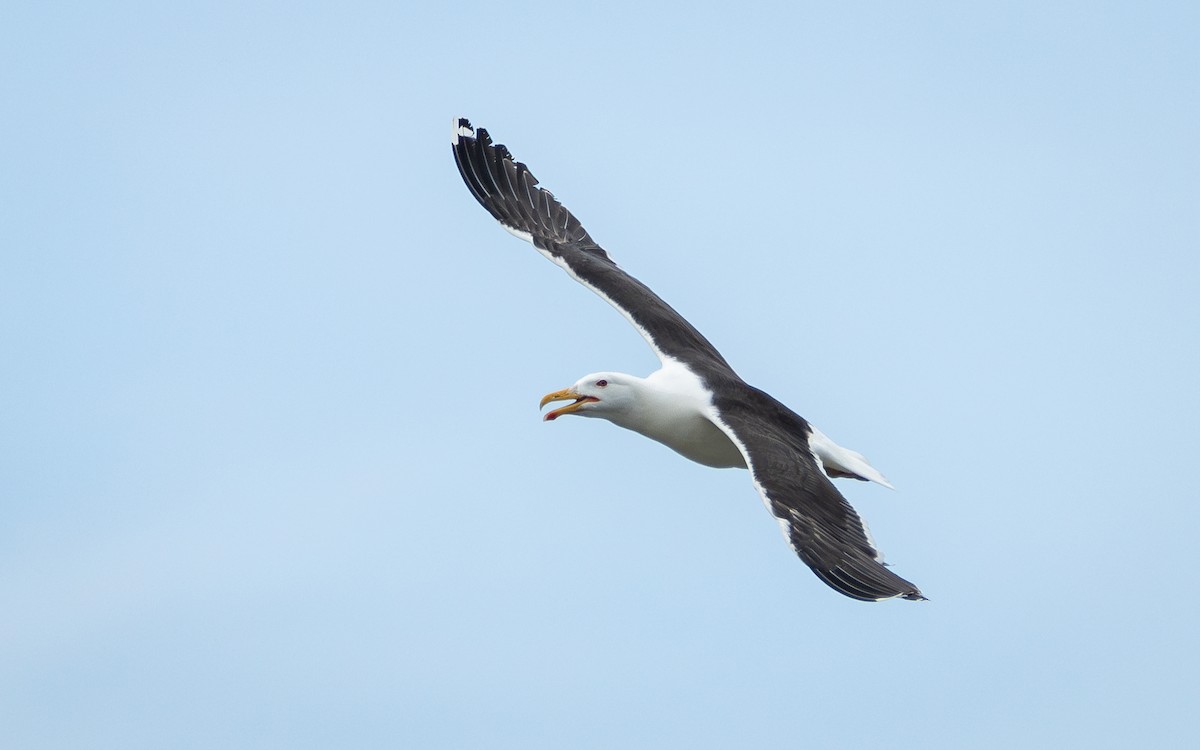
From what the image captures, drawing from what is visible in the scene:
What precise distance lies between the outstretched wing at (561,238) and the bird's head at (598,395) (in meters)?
1.07


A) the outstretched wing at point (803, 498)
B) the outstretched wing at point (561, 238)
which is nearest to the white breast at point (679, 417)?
the outstretched wing at point (803, 498)

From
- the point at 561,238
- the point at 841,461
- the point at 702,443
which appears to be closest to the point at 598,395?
the point at 702,443

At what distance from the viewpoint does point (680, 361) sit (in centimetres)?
1994

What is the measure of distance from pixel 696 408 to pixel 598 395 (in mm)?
1084

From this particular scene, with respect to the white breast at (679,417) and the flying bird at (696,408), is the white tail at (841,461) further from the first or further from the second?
the white breast at (679,417)

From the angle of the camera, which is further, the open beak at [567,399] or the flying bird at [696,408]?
the open beak at [567,399]

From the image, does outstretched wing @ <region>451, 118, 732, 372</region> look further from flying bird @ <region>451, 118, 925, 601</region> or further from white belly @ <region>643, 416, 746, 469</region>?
white belly @ <region>643, 416, 746, 469</region>

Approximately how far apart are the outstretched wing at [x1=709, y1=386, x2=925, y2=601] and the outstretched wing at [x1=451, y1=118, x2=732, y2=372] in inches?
57.5

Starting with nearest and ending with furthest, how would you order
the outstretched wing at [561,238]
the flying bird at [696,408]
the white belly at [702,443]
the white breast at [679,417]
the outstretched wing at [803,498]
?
the outstretched wing at [803,498], the flying bird at [696,408], the white breast at [679,417], the white belly at [702,443], the outstretched wing at [561,238]

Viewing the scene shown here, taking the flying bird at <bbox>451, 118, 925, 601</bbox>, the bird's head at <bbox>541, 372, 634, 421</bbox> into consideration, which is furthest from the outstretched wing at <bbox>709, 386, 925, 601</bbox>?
the bird's head at <bbox>541, 372, 634, 421</bbox>

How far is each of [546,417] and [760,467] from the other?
3203 mm

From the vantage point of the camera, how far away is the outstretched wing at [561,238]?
20.7 m

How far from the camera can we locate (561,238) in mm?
23109

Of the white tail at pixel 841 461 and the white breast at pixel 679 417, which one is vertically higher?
the white breast at pixel 679 417
